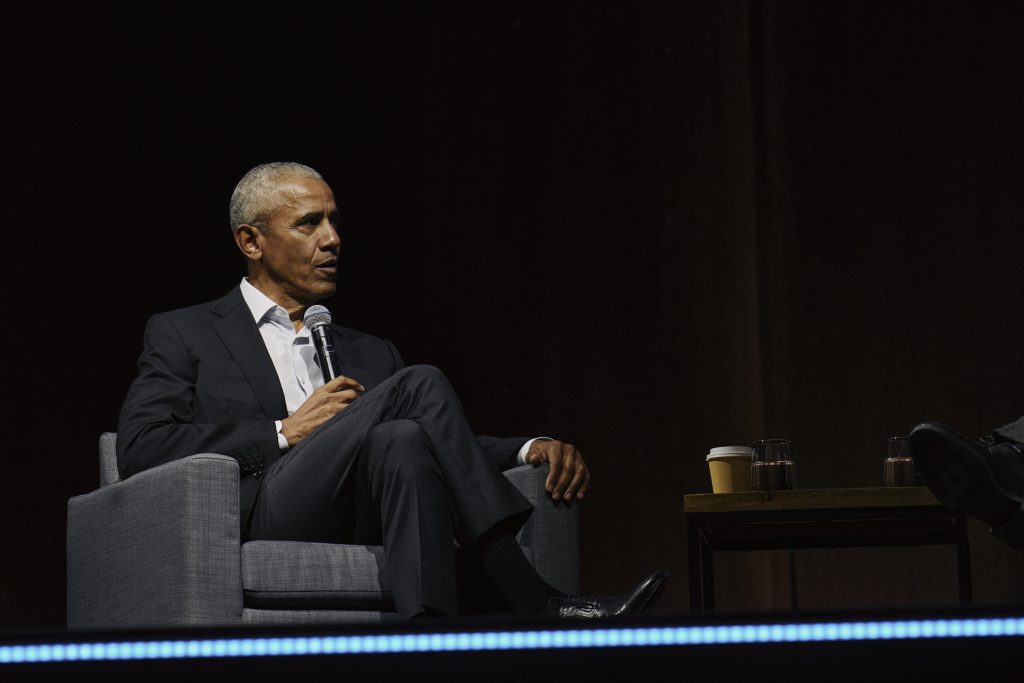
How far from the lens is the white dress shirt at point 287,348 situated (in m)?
2.75

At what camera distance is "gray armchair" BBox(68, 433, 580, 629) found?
2.19 m

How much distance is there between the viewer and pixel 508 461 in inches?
99.3

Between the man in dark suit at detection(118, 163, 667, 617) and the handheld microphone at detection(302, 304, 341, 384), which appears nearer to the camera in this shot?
the man in dark suit at detection(118, 163, 667, 617)

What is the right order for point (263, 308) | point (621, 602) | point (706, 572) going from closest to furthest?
point (621, 602), point (263, 308), point (706, 572)

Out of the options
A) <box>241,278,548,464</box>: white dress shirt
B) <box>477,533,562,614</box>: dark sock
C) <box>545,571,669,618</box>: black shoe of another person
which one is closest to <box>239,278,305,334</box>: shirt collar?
<box>241,278,548,464</box>: white dress shirt

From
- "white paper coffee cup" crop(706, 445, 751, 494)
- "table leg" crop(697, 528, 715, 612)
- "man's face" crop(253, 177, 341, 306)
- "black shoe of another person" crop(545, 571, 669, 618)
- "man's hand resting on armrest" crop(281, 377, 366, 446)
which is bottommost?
"table leg" crop(697, 528, 715, 612)

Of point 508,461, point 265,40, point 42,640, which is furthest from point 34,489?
point 42,640

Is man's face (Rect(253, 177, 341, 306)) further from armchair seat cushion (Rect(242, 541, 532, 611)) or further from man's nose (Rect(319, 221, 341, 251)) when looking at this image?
armchair seat cushion (Rect(242, 541, 532, 611))

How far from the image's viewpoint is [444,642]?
700 millimetres

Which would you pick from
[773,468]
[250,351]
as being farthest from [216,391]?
[773,468]

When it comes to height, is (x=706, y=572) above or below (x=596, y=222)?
below

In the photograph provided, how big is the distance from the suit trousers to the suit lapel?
0.29 meters

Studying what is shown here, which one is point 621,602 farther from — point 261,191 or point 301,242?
point 261,191

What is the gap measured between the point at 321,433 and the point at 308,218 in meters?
0.68
